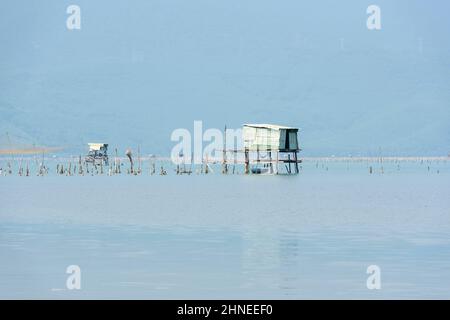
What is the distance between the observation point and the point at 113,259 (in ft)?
123

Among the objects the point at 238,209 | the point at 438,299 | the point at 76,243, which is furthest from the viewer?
the point at 238,209

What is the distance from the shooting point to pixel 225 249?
136 feet

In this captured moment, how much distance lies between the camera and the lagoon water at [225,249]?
101ft

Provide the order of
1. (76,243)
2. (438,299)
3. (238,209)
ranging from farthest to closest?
(238,209) < (76,243) < (438,299)

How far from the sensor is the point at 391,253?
131 ft

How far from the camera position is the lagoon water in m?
30.9
